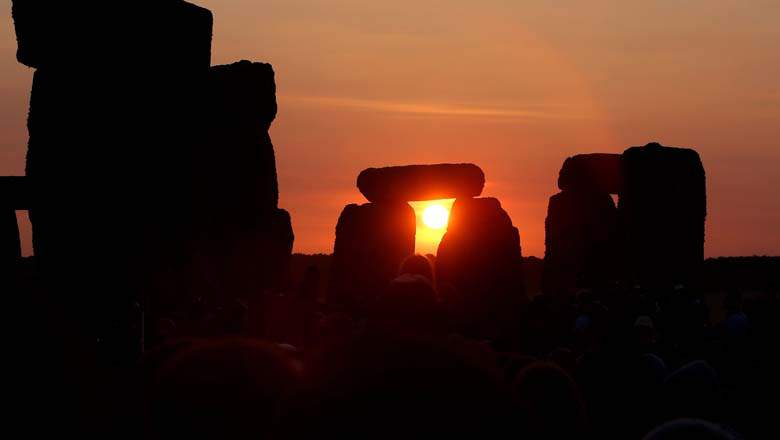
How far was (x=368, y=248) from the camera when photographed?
27031 mm

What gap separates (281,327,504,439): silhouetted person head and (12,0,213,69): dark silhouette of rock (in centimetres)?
1272

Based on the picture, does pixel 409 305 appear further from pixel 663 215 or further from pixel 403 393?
pixel 663 215

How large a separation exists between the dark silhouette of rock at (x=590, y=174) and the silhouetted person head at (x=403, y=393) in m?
28.9

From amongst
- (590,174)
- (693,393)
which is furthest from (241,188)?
(693,393)

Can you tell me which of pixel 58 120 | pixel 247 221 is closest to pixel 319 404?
pixel 58 120

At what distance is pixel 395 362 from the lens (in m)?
2.26

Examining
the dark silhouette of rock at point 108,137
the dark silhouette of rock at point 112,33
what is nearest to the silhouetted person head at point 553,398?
the dark silhouette of rock at point 108,137

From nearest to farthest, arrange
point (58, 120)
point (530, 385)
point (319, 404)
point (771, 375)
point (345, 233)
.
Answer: point (319, 404) < point (530, 385) < point (771, 375) < point (58, 120) < point (345, 233)

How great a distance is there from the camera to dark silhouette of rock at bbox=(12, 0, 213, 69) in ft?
46.1

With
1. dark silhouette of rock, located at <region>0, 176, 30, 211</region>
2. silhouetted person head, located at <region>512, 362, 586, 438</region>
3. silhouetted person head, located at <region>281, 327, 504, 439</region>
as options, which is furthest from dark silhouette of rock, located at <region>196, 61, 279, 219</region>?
silhouetted person head, located at <region>281, 327, 504, 439</region>

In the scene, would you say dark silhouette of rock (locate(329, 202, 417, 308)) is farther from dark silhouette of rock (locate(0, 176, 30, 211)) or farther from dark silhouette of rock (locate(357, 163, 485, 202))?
dark silhouette of rock (locate(0, 176, 30, 211))

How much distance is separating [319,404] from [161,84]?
42.2 feet

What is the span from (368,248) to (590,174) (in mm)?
7244

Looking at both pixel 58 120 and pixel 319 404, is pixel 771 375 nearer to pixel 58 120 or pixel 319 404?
pixel 319 404
